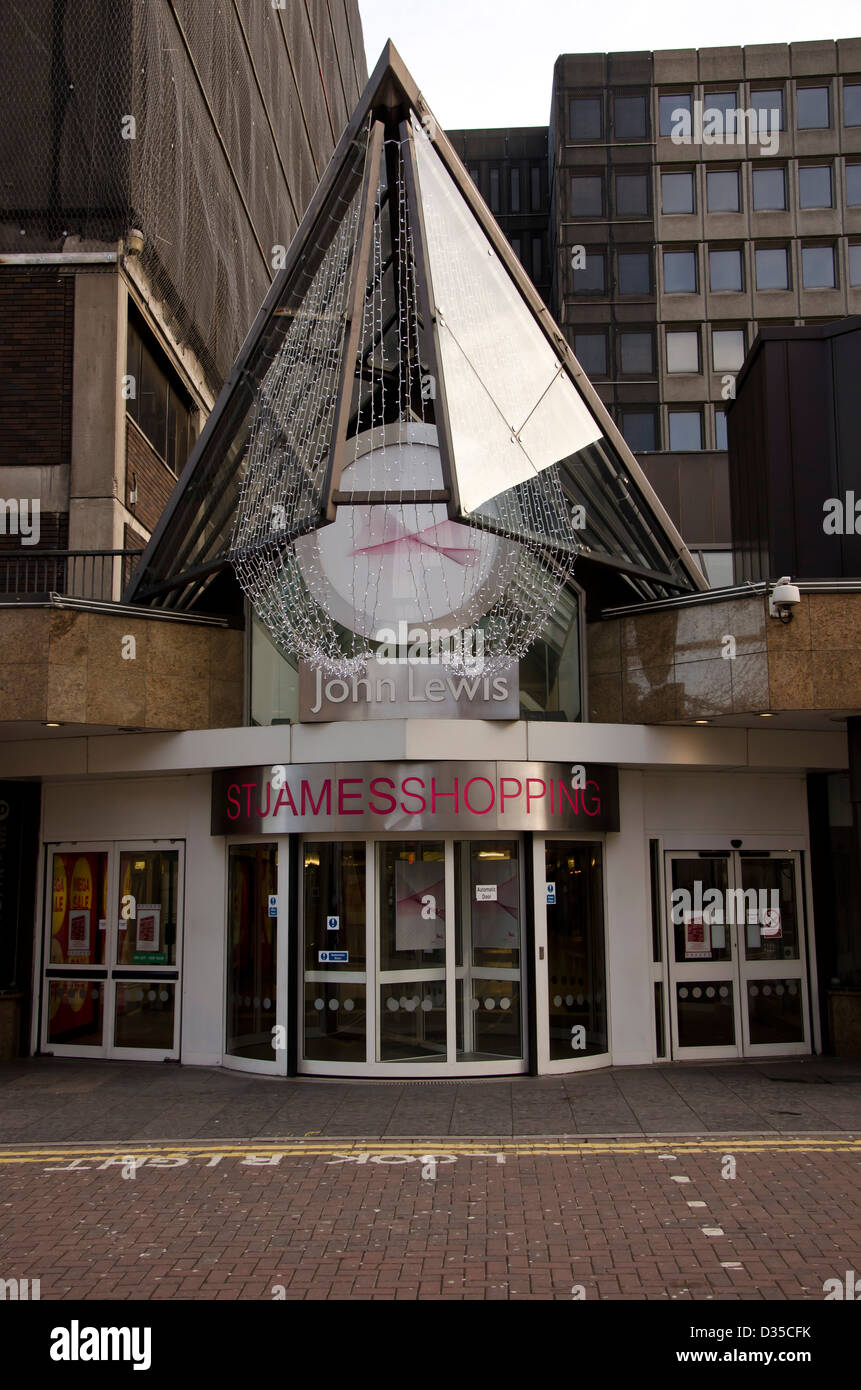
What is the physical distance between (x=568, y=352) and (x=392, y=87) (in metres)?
3.22

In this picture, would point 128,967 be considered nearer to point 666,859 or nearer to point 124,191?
point 666,859

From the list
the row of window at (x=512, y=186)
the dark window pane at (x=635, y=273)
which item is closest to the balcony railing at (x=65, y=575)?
the dark window pane at (x=635, y=273)

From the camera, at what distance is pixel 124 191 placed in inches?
639

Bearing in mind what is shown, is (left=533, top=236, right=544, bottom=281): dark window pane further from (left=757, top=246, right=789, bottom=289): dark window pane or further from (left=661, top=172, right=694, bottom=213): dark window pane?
(left=757, top=246, right=789, bottom=289): dark window pane

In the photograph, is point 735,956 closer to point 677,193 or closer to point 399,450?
point 399,450

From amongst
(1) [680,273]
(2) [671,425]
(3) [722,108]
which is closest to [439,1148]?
(2) [671,425]

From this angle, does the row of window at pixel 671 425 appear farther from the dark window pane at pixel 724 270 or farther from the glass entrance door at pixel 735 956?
the glass entrance door at pixel 735 956

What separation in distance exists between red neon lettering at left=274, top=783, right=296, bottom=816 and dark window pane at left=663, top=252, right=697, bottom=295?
3693cm

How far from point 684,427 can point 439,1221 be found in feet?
130

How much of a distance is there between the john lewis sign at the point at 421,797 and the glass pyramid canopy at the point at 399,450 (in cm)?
121

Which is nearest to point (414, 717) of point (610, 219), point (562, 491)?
point (562, 491)

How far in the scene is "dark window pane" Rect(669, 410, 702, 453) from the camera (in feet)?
143

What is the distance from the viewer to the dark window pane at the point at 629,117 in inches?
1751

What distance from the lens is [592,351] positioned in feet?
145
